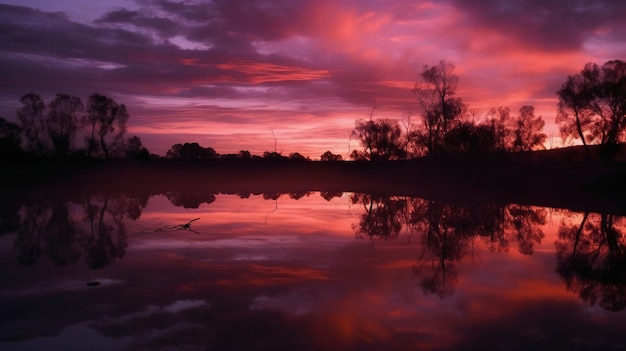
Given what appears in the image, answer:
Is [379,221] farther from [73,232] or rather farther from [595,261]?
[73,232]

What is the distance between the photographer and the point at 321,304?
7.17 m

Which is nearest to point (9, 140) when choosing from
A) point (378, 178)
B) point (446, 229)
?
point (378, 178)

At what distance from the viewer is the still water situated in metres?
5.88

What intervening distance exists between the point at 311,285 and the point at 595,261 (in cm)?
644

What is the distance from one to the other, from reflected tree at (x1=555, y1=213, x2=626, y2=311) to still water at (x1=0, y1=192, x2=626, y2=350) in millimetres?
41

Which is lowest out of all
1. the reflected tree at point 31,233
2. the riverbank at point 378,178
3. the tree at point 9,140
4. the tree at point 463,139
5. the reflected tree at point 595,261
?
the reflected tree at point 31,233

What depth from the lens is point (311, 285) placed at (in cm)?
828

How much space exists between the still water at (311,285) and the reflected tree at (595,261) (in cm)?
4

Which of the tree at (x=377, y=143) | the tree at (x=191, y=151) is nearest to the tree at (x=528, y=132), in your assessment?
the tree at (x=377, y=143)

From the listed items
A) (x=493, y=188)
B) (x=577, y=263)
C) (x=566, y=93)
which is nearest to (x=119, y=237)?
(x=577, y=263)

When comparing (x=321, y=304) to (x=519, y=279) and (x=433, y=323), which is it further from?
(x=519, y=279)

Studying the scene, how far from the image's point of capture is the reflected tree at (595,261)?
7.88 meters

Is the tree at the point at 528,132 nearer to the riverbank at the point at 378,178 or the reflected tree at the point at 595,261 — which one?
the riverbank at the point at 378,178

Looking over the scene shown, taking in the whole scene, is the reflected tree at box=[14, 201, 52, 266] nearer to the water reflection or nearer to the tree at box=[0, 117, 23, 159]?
the water reflection
